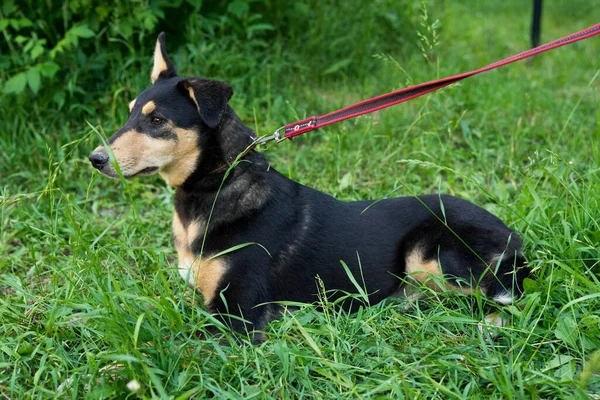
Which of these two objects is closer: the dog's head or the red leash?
the dog's head

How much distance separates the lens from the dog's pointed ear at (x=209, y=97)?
2.91 metres

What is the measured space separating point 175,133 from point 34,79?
2.24 metres

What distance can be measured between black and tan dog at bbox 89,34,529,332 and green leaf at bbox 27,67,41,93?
177 cm

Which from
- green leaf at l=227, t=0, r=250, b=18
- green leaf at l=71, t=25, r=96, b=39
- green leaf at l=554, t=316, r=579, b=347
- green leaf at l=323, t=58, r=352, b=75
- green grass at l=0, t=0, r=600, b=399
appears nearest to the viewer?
green grass at l=0, t=0, r=600, b=399

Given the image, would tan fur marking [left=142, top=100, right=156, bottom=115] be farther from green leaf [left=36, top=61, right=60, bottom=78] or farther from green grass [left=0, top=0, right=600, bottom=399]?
green leaf [left=36, top=61, right=60, bottom=78]

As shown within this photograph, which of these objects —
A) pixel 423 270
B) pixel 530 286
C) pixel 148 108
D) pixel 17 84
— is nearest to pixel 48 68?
pixel 17 84

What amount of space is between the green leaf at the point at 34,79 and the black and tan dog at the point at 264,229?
1.77m

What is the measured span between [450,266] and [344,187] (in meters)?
1.46

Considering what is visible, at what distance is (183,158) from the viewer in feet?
10.00

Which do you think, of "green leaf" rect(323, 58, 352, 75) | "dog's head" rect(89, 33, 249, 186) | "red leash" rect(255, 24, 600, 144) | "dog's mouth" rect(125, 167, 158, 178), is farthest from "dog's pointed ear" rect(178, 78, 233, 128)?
"green leaf" rect(323, 58, 352, 75)

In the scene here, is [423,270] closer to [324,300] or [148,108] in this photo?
[324,300]

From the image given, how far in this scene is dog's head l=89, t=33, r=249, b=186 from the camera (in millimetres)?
2930

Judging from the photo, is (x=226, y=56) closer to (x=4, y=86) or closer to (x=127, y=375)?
(x=4, y=86)

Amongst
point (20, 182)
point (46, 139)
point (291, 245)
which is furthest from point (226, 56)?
point (291, 245)
